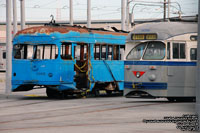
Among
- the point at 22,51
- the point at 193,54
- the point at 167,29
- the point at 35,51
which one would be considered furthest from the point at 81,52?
the point at 193,54

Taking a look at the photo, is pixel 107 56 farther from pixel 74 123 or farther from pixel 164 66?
pixel 74 123

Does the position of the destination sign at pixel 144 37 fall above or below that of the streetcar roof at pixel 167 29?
below

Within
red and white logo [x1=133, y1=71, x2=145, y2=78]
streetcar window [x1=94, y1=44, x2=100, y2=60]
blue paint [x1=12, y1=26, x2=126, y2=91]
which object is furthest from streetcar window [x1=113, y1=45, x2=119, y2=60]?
red and white logo [x1=133, y1=71, x2=145, y2=78]

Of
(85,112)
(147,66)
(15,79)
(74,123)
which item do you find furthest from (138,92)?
(74,123)

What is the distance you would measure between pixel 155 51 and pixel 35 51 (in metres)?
5.75

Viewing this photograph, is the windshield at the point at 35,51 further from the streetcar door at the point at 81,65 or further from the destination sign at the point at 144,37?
the destination sign at the point at 144,37

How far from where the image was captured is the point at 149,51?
835 inches

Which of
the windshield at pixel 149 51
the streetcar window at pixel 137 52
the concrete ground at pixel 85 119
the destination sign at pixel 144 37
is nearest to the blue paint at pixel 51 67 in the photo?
the streetcar window at pixel 137 52

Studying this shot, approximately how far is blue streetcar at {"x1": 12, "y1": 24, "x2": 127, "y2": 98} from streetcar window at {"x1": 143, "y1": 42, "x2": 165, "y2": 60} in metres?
4.30

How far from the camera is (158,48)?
21094 mm

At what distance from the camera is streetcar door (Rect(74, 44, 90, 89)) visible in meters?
24.9

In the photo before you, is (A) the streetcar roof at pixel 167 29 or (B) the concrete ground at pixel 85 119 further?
(A) the streetcar roof at pixel 167 29

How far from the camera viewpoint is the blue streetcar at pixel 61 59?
24000mm

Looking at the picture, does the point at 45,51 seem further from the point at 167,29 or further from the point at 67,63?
the point at 167,29
